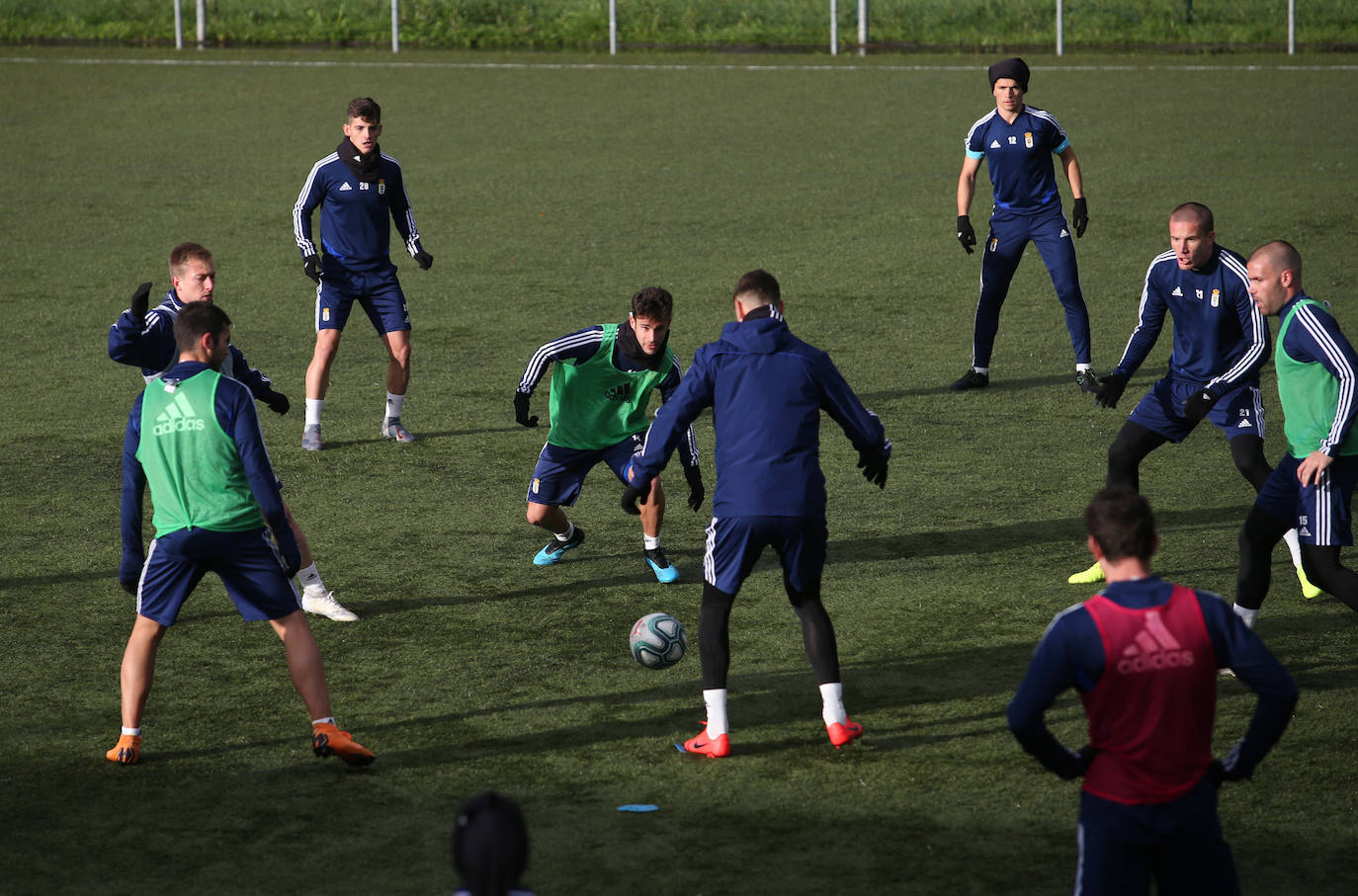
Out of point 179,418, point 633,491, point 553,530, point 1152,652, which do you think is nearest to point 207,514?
point 179,418

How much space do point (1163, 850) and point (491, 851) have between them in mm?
→ 1993

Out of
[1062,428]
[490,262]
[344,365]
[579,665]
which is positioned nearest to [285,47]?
[490,262]

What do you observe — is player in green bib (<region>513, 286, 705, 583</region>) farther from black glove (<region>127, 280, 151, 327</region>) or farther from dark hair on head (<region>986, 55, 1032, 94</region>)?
dark hair on head (<region>986, 55, 1032, 94</region>)

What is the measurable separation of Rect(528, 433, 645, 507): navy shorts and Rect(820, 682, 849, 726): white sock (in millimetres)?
2489

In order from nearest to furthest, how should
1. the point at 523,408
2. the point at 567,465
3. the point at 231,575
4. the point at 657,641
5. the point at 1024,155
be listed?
1. the point at 231,575
2. the point at 657,641
3. the point at 523,408
4. the point at 567,465
5. the point at 1024,155

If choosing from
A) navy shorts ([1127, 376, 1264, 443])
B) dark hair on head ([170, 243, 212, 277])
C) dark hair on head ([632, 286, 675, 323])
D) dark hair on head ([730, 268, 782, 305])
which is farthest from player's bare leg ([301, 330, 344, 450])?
navy shorts ([1127, 376, 1264, 443])

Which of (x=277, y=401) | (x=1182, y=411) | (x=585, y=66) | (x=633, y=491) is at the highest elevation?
(x=585, y=66)

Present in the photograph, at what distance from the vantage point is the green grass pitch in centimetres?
571

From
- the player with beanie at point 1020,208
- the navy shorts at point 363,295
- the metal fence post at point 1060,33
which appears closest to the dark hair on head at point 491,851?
the navy shorts at point 363,295

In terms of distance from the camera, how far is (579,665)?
7.34m

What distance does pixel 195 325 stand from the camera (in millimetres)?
6023

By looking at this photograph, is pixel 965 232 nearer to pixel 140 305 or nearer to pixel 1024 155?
pixel 1024 155

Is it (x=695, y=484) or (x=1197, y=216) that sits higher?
(x=1197, y=216)

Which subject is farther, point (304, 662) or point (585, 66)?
point (585, 66)
